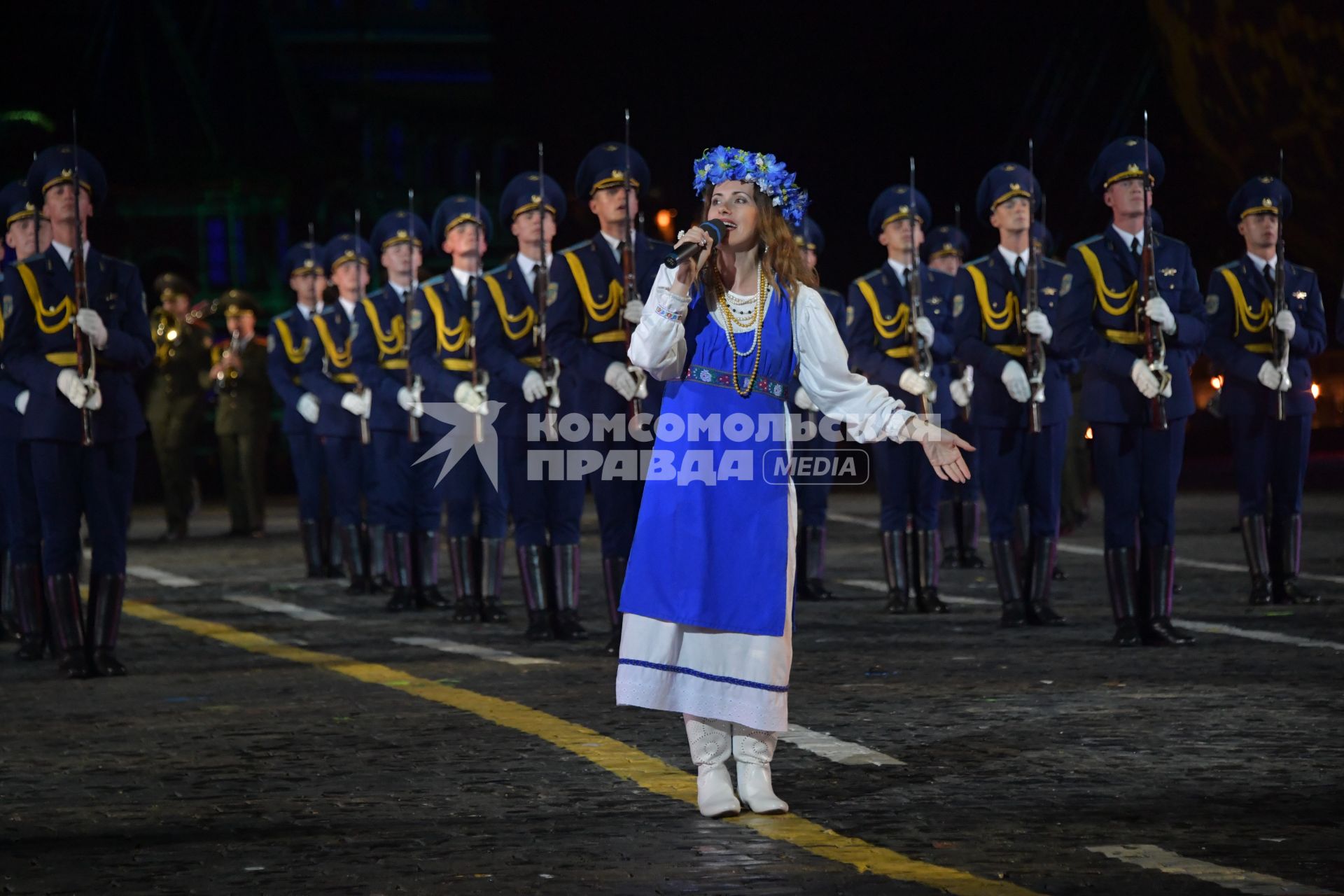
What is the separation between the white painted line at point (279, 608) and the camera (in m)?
14.1

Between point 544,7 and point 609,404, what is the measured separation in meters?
41.2

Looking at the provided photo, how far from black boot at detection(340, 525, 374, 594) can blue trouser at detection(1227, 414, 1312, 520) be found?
5.88 metres

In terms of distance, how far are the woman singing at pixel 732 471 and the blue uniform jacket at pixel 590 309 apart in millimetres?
4254

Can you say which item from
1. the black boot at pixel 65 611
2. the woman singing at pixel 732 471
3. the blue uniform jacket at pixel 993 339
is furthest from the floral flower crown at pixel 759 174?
the blue uniform jacket at pixel 993 339

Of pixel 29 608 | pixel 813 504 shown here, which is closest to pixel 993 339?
pixel 813 504

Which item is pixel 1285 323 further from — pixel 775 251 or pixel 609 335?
pixel 775 251

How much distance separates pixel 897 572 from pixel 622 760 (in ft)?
19.8

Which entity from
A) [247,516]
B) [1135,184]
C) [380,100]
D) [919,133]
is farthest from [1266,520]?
[380,100]

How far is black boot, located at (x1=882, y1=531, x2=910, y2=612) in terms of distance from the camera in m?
13.7

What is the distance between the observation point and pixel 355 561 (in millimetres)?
16250

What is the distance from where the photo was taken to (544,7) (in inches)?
2031

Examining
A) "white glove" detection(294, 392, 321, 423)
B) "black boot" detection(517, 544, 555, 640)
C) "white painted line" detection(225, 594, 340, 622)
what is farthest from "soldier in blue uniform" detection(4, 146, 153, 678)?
"white glove" detection(294, 392, 321, 423)

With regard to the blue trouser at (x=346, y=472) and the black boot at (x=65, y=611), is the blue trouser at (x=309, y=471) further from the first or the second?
the black boot at (x=65, y=611)

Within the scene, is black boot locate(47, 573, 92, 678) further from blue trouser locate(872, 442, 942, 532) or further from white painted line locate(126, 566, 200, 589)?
white painted line locate(126, 566, 200, 589)
